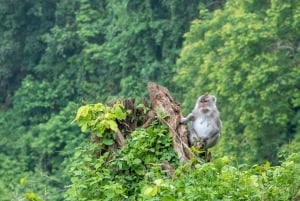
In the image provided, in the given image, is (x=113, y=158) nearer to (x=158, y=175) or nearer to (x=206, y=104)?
(x=158, y=175)

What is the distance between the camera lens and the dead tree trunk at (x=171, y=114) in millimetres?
11969

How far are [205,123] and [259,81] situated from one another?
15.2 m

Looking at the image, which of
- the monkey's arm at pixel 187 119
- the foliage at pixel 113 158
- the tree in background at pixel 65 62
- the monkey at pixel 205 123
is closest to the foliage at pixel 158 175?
the foliage at pixel 113 158

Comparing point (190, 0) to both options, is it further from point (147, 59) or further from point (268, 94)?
point (268, 94)

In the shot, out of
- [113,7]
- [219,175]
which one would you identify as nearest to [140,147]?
[219,175]

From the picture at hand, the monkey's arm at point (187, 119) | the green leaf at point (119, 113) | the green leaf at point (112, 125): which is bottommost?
the monkey's arm at point (187, 119)

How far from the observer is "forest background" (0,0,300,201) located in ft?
95.4

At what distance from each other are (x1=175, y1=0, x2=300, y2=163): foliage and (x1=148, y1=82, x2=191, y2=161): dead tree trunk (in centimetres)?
1594

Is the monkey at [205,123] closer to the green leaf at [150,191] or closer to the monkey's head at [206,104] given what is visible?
the monkey's head at [206,104]

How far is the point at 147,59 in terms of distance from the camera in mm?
38906

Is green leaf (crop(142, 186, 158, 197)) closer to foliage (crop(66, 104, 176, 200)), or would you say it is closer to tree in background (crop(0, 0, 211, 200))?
foliage (crop(66, 104, 176, 200))

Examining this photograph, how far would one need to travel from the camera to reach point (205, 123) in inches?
530

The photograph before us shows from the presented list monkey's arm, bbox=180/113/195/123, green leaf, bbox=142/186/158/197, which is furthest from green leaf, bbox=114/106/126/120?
green leaf, bbox=142/186/158/197

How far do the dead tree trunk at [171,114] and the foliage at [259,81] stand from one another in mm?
15937
